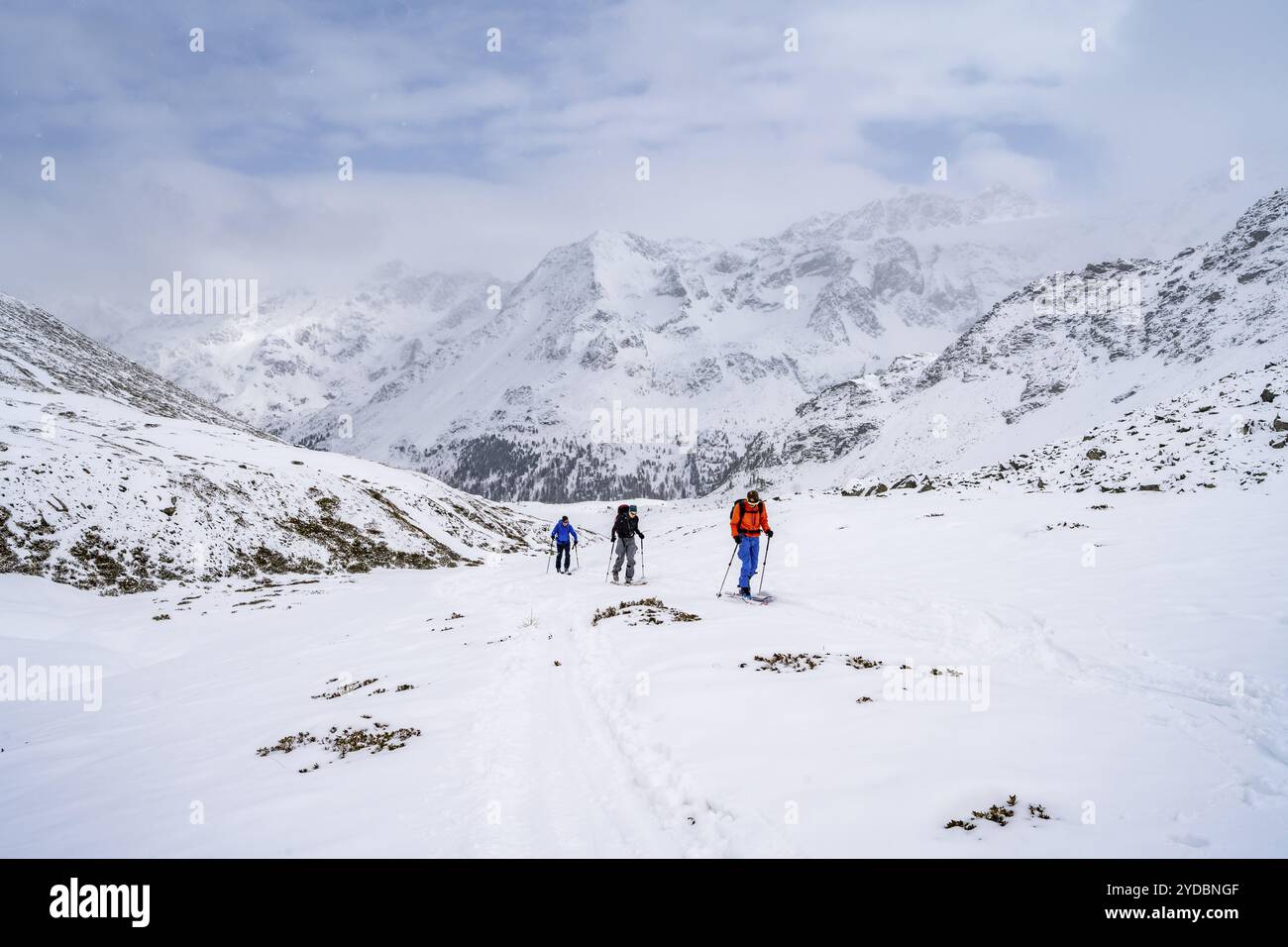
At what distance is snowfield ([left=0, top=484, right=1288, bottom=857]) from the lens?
5965 millimetres

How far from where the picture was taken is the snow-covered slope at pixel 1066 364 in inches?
4304

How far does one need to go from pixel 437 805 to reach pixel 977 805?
18.7 feet

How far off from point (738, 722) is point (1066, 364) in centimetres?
15795

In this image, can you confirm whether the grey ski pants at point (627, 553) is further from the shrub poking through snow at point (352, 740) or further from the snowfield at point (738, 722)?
the shrub poking through snow at point (352, 740)

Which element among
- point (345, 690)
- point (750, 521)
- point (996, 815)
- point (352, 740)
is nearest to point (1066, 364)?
point (750, 521)

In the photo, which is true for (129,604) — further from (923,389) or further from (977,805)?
(923,389)

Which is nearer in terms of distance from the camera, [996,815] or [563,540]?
[996,815]

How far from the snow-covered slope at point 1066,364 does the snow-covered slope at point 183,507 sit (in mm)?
83068

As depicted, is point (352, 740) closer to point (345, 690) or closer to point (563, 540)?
point (345, 690)

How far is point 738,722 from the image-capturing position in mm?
8547

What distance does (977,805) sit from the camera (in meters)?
5.86

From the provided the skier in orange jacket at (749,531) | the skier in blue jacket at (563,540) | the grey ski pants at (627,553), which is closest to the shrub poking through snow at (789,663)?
the skier in orange jacket at (749,531)

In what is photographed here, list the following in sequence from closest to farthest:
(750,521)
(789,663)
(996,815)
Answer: (996,815)
(789,663)
(750,521)
